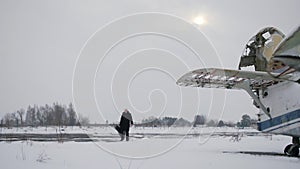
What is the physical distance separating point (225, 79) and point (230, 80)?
0.30 meters

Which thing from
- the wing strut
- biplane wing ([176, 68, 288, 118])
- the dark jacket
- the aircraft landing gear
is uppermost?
biplane wing ([176, 68, 288, 118])

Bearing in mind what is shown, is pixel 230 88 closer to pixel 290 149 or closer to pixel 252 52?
pixel 252 52

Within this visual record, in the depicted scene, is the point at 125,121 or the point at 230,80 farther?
the point at 125,121

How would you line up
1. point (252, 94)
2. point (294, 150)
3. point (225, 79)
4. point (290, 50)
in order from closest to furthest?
point (290, 50) < point (294, 150) < point (225, 79) < point (252, 94)

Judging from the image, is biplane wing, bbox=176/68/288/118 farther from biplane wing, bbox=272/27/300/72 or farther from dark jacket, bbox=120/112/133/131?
biplane wing, bbox=272/27/300/72

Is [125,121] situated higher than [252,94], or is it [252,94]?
[252,94]

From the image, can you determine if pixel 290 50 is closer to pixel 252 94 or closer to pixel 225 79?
pixel 225 79

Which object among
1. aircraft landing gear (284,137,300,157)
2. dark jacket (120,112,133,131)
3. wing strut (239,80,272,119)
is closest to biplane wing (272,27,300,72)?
aircraft landing gear (284,137,300,157)

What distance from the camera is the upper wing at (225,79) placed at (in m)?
9.15

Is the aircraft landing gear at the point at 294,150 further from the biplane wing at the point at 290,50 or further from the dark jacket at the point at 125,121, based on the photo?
the biplane wing at the point at 290,50

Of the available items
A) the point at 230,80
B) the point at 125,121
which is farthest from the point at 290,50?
the point at 125,121

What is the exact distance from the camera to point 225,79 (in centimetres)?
1039

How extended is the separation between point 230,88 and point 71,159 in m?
7.94

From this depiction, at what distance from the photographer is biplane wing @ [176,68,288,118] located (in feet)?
30.1
